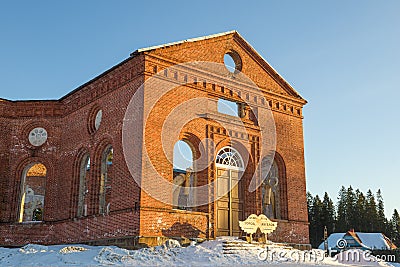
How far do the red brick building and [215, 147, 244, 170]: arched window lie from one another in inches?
1.6

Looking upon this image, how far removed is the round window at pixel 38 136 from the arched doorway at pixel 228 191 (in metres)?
8.07

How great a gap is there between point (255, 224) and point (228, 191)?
216 centimetres

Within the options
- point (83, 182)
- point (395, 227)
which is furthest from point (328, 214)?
point (83, 182)

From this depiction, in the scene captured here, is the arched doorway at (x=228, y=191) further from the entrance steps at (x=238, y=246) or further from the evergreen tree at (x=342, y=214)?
the evergreen tree at (x=342, y=214)

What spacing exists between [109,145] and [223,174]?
4.50 metres

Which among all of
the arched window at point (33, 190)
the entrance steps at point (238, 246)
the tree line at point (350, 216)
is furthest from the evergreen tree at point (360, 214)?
the entrance steps at point (238, 246)

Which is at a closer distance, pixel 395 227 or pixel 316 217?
pixel 316 217

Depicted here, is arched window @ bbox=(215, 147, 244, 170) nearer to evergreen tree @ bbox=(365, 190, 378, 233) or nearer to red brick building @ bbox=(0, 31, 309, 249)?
red brick building @ bbox=(0, 31, 309, 249)

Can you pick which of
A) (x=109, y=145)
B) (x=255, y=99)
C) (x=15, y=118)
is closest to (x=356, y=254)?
(x=255, y=99)

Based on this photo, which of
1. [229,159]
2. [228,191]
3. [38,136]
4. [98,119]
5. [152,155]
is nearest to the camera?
[152,155]

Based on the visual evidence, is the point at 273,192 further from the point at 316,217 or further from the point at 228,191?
the point at 316,217

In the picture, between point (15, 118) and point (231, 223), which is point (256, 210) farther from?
point (15, 118)

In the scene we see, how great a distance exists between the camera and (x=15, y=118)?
68.2ft

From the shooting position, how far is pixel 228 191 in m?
17.9
